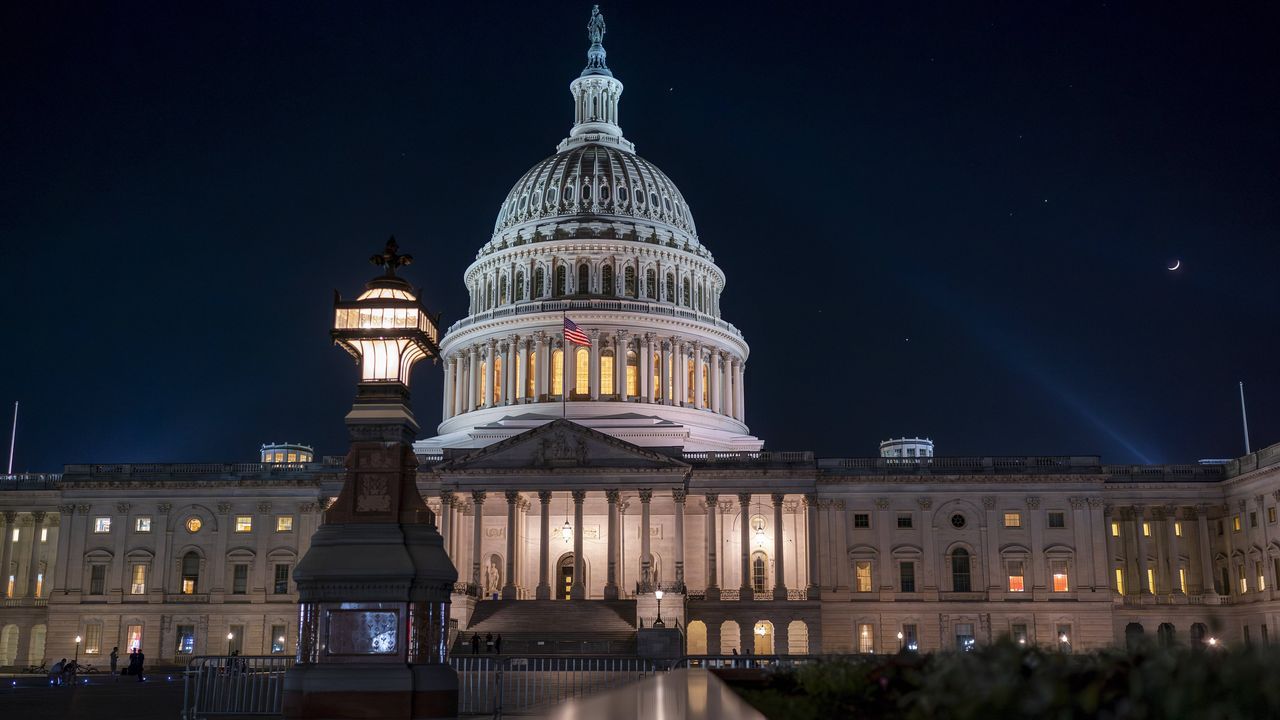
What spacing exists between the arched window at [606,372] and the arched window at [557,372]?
3.19 meters

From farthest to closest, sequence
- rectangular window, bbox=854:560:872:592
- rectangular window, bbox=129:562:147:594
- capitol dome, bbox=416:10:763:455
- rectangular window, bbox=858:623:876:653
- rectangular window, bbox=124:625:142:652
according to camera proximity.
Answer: capitol dome, bbox=416:10:763:455
rectangular window, bbox=129:562:147:594
rectangular window, bbox=124:625:142:652
rectangular window, bbox=854:560:872:592
rectangular window, bbox=858:623:876:653

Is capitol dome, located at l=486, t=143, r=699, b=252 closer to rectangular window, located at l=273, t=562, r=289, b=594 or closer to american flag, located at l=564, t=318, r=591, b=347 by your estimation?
american flag, located at l=564, t=318, r=591, b=347

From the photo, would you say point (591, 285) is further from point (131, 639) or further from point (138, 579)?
point (131, 639)

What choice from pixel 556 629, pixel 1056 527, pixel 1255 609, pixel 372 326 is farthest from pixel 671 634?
pixel 372 326

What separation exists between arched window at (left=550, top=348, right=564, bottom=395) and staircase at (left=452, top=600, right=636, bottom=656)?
28.0 meters

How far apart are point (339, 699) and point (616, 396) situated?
8210cm

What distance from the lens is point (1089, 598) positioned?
286 feet

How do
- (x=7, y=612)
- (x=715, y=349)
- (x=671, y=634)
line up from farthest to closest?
(x=715, y=349), (x=7, y=612), (x=671, y=634)

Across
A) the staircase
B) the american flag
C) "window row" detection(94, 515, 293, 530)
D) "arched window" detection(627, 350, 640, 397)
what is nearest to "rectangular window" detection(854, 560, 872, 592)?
the staircase

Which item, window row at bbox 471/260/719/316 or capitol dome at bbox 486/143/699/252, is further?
capitol dome at bbox 486/143/699/252

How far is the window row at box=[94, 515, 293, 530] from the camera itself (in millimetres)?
91188

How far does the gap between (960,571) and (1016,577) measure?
3.76 metres

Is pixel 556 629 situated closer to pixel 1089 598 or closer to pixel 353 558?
pixel 1089 598

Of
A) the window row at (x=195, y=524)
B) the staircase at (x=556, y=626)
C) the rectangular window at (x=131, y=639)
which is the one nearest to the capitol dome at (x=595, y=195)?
the window row at (x=195, y=524)
